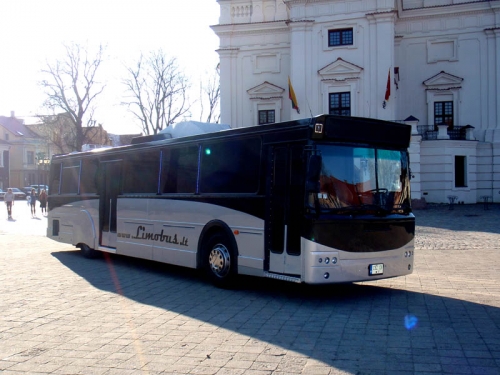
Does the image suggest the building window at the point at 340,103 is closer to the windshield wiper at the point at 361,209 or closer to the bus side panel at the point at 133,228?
the bus side panel at the point at 133,228

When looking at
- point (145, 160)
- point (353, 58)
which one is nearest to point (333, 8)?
point (353, 58)

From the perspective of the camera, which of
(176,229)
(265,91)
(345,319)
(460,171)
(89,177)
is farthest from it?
(265,91)

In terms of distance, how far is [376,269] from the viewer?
9500mm

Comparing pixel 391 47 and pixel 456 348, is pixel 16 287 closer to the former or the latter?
pixel 456 348

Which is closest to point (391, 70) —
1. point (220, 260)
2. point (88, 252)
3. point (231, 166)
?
point (88, 252)

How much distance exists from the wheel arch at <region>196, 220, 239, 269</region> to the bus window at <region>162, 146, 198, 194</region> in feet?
3.17

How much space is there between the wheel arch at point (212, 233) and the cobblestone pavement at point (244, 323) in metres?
0.59

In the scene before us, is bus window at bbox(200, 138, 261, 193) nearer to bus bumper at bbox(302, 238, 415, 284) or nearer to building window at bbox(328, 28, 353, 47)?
bus bumper at bbox(302, 238, 415, 284)

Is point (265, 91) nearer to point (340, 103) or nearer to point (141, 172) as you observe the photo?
point (340, 103)

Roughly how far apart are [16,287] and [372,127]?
741cm

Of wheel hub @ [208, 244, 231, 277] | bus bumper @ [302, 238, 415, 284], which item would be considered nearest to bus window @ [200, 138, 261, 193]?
wheel hub @ [208, 244, 231, 277]

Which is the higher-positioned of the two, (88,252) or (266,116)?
(266,116)

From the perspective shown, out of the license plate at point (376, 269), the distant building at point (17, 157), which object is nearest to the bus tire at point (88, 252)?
the license plate at point (376, 269)

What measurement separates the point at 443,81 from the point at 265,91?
1288cm
